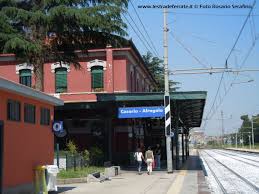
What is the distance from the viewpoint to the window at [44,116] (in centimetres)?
1936

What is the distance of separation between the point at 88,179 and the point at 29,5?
461 inches

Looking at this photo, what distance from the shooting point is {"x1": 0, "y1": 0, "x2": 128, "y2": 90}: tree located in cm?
2889

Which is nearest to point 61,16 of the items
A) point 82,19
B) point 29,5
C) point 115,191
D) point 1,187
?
point 82,19

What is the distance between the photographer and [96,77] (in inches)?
1702

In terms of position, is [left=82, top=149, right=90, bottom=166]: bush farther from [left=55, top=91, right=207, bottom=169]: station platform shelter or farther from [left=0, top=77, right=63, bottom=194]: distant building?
[left=0, top=77, right=63, bottom=194]: distant building

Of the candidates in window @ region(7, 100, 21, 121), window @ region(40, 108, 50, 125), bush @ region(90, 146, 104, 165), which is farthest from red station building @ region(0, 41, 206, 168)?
window @ region(7, 100, 21, 121)

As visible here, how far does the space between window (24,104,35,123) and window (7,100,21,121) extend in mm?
592

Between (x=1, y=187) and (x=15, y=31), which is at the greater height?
(x=15, y=31)

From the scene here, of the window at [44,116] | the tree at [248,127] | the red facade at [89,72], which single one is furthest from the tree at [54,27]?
the tree at [248,127]

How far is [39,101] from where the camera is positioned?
19.0 meters

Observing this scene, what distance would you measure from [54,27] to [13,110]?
13845 mm

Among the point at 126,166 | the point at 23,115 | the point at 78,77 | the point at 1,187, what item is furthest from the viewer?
the point at 78,77

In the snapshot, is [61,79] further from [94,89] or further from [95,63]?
[95,63]

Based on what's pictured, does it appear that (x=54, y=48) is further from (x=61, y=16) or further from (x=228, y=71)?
(x=228, y=71)
